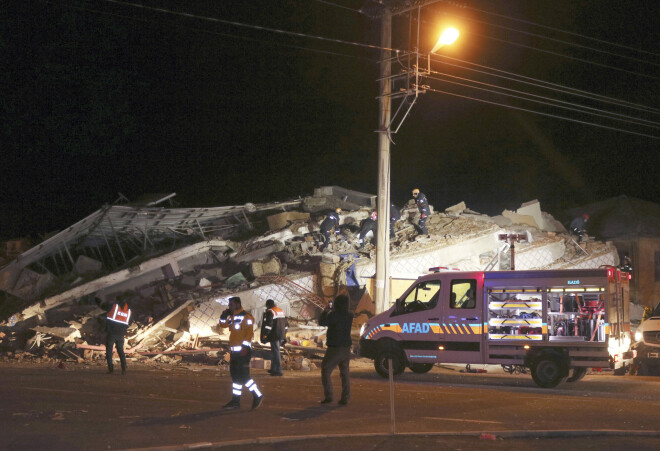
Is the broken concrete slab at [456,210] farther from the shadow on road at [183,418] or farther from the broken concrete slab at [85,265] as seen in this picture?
the shadow on road at [183,418]

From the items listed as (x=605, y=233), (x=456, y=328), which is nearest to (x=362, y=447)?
(x=456, y=328)

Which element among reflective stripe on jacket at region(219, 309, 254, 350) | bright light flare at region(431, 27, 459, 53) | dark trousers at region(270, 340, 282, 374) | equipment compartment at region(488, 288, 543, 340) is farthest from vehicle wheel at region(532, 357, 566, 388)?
bright light flare at region(431, 27, 459, 53)

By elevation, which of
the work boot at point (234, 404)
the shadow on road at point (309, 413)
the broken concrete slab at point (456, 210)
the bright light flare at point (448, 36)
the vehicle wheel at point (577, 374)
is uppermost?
the bright light flare at point (448, 36)

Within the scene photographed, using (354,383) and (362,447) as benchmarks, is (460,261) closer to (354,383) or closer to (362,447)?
(354,383)

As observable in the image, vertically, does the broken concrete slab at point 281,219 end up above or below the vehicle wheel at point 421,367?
above

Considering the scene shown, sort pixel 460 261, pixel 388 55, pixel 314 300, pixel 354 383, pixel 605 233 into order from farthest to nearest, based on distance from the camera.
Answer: pixel 605 233, pixel 460 261, pixel 314 300, pixel 388 55, pixel 354 383

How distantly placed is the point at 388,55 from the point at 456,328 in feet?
23.4

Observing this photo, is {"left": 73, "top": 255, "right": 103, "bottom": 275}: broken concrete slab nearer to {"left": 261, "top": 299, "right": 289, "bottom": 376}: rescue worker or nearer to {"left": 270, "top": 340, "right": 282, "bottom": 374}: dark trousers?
{"left": 261, "top": 299, "right": 289, "bottom": 376}: rescue worker

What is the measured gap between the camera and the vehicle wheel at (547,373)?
14.7 metres

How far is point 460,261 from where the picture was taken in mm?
25500

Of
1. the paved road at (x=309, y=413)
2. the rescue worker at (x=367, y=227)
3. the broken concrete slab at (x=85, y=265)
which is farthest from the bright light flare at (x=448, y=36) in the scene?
the broken concrete slab at (x=85, y=265)

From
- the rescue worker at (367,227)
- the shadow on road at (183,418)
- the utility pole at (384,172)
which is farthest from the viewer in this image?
the rescue worker at (367,227)

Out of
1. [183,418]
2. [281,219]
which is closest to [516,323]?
[183,418]

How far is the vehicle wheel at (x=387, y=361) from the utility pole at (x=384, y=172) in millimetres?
2140
